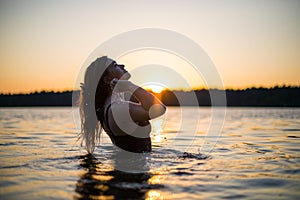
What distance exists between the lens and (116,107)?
20.2 feet

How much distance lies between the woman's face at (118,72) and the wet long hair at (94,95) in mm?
106

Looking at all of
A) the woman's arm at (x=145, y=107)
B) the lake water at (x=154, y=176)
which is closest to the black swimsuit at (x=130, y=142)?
the lake water at (x=154, y=176)

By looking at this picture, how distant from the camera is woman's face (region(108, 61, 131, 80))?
6617mm

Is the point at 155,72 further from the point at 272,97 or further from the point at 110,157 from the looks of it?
the point at 272,97

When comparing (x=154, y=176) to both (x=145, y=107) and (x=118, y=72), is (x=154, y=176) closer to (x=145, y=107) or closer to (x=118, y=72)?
(x=145, y=107)

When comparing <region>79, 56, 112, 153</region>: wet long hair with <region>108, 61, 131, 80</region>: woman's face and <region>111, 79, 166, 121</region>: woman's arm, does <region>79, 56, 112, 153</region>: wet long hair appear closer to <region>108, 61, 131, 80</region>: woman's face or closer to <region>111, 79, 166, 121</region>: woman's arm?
<region>108, 61, 131, 80</region>: woman's face

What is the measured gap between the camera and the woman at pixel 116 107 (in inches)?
242

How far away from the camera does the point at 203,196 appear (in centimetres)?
479

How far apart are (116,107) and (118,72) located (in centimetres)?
96

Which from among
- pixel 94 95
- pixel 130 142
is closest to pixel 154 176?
pixel 130 142

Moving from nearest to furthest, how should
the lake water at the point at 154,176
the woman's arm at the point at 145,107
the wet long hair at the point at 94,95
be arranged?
the lake water at the point at 154,176, the woman's arm at the point at 145,107, the wet long hair at the point at 94,95

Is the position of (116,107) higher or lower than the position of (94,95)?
lower

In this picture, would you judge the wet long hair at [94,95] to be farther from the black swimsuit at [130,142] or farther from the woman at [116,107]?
the black swimsuit at [130,142]

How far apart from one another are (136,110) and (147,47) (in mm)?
4367
